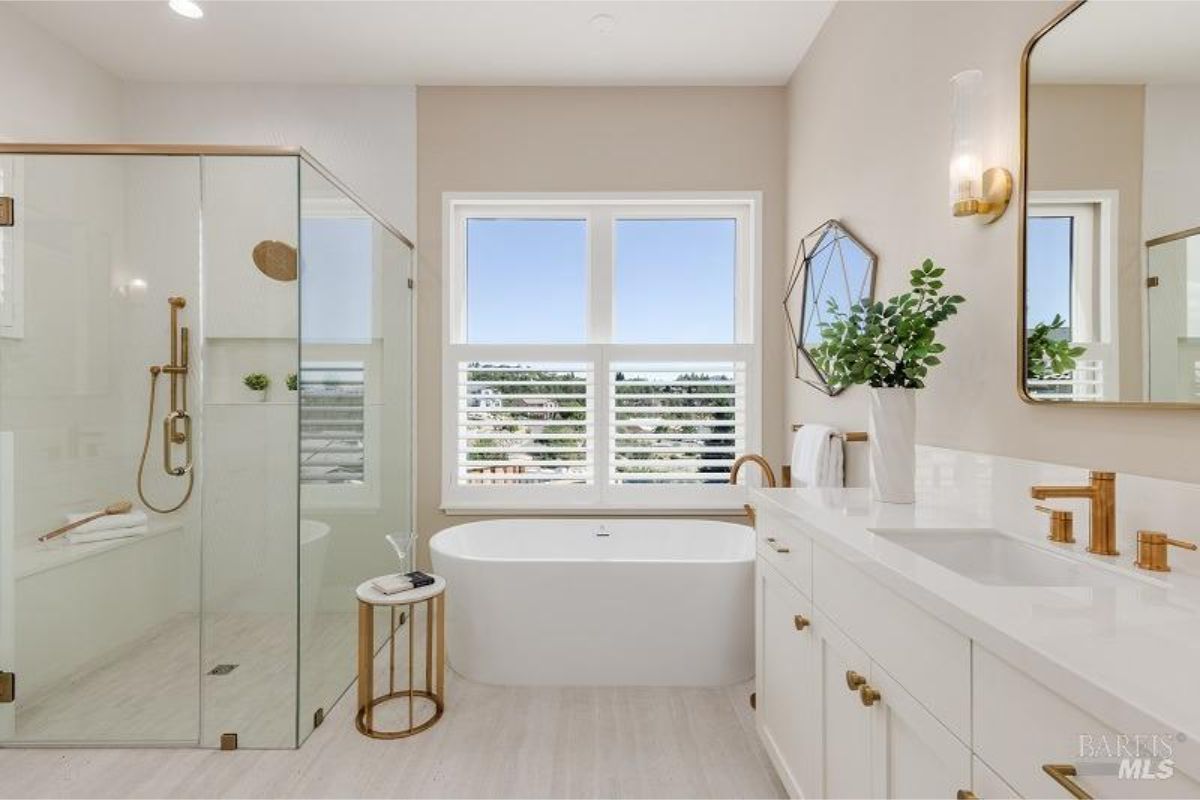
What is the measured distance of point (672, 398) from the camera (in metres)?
3.13

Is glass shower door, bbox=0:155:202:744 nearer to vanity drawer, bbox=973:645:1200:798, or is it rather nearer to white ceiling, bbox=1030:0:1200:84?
vanity drawer, bbox=973:645:1200:798

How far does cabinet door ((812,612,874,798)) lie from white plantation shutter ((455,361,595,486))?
1866mm

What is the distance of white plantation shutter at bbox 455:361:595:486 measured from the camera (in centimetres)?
313

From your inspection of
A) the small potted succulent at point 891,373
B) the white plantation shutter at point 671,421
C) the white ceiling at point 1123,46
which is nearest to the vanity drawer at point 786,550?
the small potted succulent at point 891,373

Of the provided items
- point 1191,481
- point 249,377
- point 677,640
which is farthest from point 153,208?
point 1191,481

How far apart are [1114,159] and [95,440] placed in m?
3.13

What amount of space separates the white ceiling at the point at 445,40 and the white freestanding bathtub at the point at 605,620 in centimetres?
227

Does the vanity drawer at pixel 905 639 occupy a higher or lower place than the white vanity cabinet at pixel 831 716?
higher

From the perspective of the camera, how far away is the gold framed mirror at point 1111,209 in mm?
1028

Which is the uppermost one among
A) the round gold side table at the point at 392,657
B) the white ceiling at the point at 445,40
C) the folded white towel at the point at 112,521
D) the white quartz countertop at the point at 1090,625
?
the white ceiling at the point at 445,40

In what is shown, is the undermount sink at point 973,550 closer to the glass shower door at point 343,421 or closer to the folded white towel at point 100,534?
the glass shower door at point 343,421

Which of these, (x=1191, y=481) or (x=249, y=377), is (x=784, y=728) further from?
(x=249, y=377)

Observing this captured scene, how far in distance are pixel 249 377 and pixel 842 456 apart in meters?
2.32

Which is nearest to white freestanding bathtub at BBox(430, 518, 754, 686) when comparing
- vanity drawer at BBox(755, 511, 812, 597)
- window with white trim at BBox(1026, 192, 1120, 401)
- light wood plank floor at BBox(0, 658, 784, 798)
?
light wood plank floor at BBox(0, 658, 784, 798)
